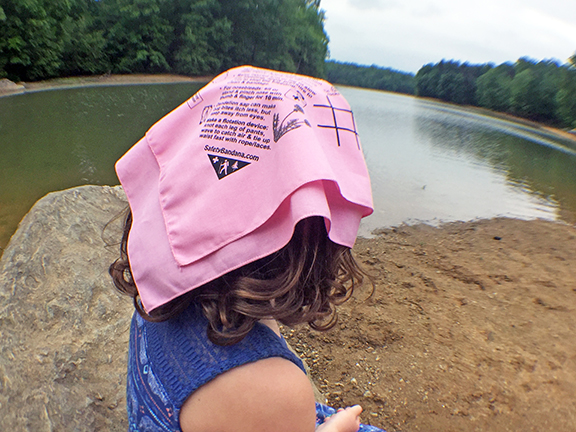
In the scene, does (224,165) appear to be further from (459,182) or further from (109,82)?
(109,82)

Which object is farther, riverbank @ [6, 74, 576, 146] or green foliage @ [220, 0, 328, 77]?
green foliage @ [220, 0, 328, 77]

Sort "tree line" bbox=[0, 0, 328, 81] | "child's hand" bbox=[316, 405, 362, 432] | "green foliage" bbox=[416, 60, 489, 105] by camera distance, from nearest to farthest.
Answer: "child's hand" bbox=[316, 405, 362, 432], "tree line" bbox=[0, 0, 328, 81], "green foliage" bbox=[416, 60, 489, 105]

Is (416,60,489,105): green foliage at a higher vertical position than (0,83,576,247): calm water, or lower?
lower

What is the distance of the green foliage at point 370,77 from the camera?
50219mm

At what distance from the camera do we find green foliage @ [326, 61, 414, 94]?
50.2m

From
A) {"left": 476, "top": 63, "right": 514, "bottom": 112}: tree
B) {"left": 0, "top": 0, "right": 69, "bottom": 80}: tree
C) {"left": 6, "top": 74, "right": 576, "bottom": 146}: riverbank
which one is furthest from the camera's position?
{"left": 476, "top": 63, "right": 514, "bottom": 112}: tree

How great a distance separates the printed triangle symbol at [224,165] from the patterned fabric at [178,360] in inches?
11.4

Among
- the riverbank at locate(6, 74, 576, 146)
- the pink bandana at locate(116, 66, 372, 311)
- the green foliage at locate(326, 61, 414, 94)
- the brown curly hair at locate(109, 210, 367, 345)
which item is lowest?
the green foliage at locate(326, 61, 414, 94)

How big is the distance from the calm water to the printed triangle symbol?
4135 mm

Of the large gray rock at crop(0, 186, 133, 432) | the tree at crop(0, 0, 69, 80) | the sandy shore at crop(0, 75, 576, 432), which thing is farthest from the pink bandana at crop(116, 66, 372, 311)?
the tree at crop(0, 0, 69, 80)

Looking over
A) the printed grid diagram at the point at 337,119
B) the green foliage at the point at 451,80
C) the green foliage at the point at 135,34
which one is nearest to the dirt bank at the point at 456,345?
the printed grid diagram at the point at 337,119

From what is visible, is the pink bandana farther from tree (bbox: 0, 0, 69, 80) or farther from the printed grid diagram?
tree (bbox: 0, 0, 69, 80)

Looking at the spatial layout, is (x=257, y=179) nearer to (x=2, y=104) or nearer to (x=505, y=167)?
(x=505, y=167)

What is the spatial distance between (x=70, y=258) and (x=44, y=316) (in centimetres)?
44
